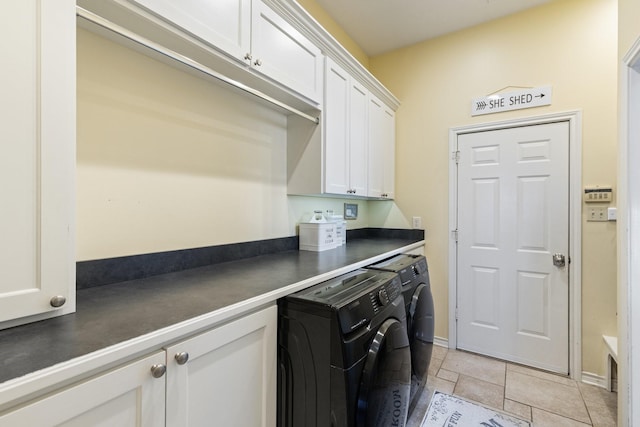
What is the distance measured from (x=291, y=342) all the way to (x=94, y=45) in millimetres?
1373

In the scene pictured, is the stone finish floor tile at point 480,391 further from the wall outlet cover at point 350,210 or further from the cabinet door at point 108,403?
the cabinet door at point 108,403

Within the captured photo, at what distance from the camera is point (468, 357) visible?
8.39 feet

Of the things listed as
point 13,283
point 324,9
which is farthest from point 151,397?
point 324,9

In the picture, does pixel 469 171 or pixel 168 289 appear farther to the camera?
pixel 469 171

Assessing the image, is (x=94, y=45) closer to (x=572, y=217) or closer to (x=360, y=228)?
(x=360, y=228)

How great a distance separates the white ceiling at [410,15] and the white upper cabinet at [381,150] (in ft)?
2.07

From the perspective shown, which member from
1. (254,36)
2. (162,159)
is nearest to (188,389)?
(162,159)

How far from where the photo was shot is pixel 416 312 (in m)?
1.81

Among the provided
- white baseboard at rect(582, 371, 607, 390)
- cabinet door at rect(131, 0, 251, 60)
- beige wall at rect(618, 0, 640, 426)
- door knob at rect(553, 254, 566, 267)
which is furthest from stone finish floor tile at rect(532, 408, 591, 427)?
cabinet door at rect(131, 0, 251, 60)

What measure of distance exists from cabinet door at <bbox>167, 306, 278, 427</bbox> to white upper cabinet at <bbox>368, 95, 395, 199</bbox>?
5.71 ft

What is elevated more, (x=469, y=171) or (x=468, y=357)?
(x=469, y=171)

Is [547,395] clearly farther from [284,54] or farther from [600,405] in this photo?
[284,54]

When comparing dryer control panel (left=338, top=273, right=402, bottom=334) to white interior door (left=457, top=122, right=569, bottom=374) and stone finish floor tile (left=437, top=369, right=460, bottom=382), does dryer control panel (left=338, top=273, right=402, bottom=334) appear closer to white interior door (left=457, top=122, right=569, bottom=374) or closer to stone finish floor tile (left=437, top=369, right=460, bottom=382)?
stone finish floor tile (left=437, top=369, right=460, bottom=382)

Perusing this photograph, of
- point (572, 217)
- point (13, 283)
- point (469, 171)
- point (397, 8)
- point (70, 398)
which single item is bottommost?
point (70, 398)
